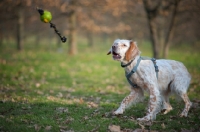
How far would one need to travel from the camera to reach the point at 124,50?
17.7 ft

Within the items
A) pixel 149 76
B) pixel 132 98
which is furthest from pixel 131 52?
pixel 132 98

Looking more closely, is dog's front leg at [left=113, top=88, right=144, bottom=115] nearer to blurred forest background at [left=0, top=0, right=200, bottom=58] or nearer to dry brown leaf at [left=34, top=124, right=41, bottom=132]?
dry brown leaf at [left=34, top=124, right=41, bottom=132]

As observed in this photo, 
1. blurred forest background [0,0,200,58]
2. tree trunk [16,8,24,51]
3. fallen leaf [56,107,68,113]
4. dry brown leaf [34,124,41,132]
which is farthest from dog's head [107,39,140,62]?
tree trunk [16,8,24,51]

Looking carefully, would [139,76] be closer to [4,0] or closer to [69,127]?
[69,127]

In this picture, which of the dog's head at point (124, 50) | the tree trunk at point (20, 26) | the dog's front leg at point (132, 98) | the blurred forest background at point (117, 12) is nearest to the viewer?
the dog's head at point (124, 50)

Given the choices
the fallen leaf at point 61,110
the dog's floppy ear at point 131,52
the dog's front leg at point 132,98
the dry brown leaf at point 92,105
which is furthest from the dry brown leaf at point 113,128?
the dry brown leaf at point 92,105

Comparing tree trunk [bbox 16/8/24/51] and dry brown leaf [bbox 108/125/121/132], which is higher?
tree trunk [bbox 16/8/24/51]

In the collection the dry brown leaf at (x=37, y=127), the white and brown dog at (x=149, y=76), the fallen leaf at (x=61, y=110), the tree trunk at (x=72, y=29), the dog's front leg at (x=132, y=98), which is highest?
the tree trunk at (x=72, y=29)

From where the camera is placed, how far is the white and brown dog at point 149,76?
5.42 m

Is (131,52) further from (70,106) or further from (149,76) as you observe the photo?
(70,106)

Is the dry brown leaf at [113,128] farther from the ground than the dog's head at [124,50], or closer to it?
closer to it

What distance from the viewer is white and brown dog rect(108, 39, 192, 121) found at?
17.8ft

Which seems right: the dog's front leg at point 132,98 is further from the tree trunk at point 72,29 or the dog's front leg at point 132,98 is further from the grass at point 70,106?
the tree trunk at point 72,29

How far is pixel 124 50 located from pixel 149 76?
767 mm
